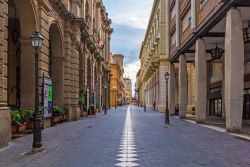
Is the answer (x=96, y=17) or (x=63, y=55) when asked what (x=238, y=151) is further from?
(x=96, y=17)

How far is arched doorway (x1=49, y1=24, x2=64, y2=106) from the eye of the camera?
31.7m

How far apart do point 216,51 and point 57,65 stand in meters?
12.0

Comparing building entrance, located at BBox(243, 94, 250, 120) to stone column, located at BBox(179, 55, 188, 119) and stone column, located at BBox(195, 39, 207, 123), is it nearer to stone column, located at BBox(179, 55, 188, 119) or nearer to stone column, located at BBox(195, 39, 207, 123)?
stone column, located at BBox(195, 39, 207, 123)

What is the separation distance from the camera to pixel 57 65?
32.2 m

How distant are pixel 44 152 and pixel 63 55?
62.7ft

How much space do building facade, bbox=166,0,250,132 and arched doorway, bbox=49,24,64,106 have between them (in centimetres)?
965

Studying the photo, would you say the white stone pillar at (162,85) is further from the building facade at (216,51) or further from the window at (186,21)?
the window at (186,21)

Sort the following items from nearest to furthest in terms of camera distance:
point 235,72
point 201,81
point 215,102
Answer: point 235,72
point 201,81
point 215,102

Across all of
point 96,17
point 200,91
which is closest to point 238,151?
point 200,91

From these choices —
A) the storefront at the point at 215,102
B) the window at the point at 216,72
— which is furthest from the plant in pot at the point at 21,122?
the storefront at the point at 215,102

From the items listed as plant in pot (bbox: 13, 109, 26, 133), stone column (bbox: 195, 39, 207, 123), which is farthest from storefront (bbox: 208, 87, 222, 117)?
plant in pot (bbox: 13, 109, 26, 133)

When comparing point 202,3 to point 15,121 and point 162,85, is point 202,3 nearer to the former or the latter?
point 15,121

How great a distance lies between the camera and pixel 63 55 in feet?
106

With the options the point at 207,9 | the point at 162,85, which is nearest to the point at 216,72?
the point at 207,9
